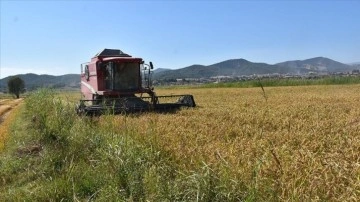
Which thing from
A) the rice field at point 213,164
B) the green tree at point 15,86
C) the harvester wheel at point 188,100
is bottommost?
the green tree at point 15,86

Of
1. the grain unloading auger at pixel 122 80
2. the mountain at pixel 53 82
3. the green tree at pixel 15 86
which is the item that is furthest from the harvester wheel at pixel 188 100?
the green tree at pixel 15 86

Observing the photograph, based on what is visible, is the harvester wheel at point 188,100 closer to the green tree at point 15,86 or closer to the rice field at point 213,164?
the rice field at point 213,164

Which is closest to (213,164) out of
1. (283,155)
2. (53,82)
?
(283,155)

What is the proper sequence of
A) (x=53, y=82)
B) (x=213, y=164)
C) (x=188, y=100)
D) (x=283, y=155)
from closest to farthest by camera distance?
(x=283, y=155) < (x=213, y=164) < (x=188, y=100) < (x=53, y=82)

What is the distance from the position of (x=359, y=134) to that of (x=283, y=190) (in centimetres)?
492

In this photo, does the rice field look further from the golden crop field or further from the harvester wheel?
the harvester wheel

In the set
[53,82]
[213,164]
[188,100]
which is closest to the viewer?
[213,164]

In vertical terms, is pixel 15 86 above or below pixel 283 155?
below

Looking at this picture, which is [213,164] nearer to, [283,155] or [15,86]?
[283,155]

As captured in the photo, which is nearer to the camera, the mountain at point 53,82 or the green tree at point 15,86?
the mountain at point 53,82

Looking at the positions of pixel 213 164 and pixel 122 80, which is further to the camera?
pixel 122 80

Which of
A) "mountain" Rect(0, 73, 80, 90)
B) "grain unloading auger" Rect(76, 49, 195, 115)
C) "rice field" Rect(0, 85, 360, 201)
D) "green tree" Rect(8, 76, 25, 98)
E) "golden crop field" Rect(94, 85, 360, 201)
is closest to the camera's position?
"golden crop field" Rect(94, 85, 360, 201)

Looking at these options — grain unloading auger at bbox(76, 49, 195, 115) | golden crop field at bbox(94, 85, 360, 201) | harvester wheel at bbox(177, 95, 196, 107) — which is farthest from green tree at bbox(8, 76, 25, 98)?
golden crop field at bbox(94, 85, 360, 201)

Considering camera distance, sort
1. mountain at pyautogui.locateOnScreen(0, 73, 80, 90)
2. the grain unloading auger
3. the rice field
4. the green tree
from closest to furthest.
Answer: the rice field → the grain unloading auger → mountain at pyautogui.locateOnScreen(0, 73, 80, 90) → the green tree
